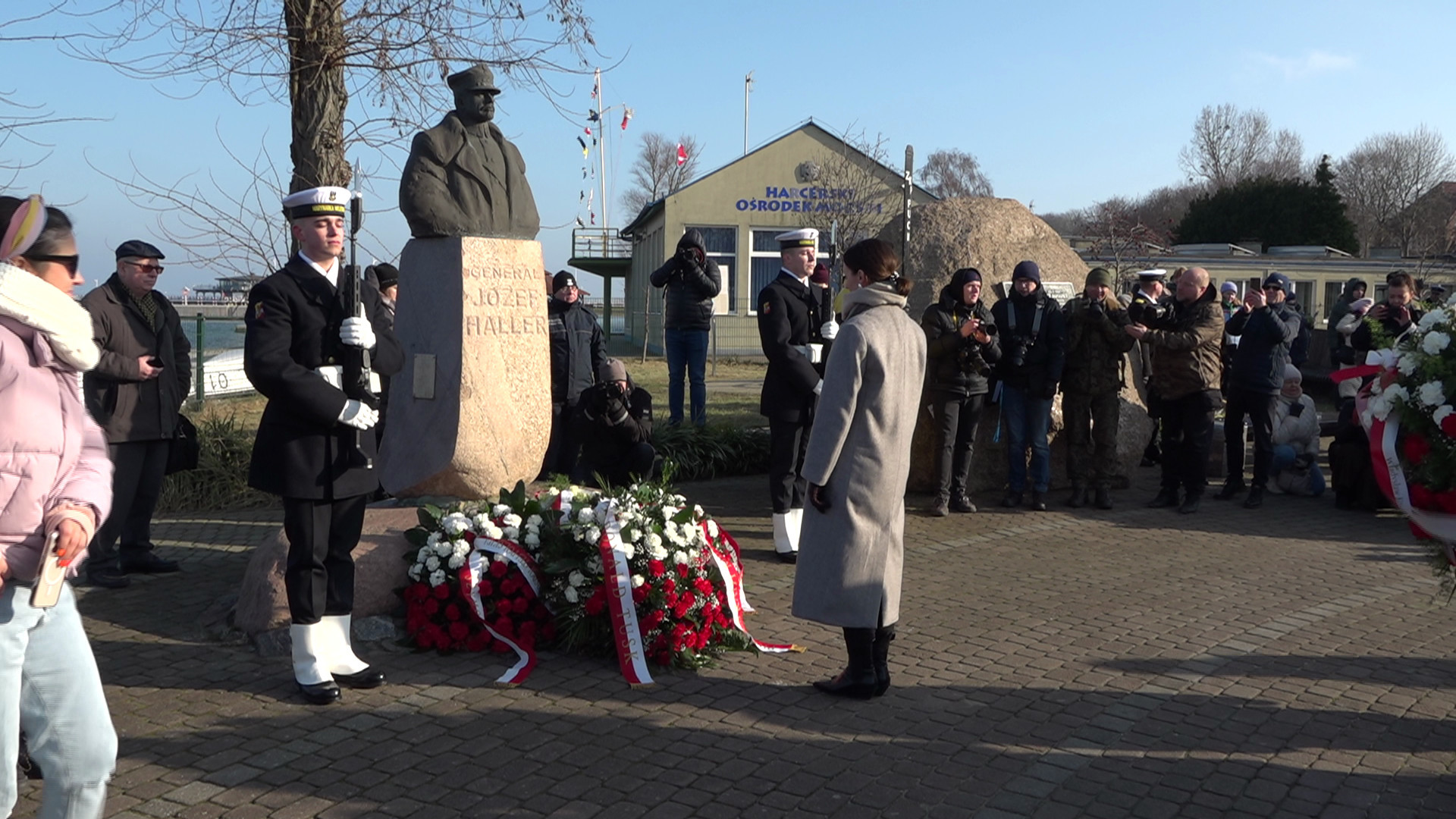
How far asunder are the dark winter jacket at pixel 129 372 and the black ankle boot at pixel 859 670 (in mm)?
4645

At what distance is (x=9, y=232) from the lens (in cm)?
322

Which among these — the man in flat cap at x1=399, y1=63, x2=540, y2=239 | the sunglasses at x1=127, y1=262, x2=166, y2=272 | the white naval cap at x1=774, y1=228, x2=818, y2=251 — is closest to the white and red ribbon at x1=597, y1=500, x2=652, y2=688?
the man in flat cap at x1=399, y1=63, x2=540, y2=239

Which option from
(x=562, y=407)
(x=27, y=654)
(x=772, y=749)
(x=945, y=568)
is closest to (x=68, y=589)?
(x=27, y=654)

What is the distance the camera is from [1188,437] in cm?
1027

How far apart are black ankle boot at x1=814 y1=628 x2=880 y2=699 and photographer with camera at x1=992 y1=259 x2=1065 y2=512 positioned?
5.02m

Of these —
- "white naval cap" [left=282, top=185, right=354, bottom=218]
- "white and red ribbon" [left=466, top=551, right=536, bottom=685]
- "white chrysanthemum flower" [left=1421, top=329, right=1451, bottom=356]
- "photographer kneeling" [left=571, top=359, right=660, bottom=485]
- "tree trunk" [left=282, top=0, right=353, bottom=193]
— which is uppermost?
"tree trunk" [left=282, top=0, right=353, bottom=193]

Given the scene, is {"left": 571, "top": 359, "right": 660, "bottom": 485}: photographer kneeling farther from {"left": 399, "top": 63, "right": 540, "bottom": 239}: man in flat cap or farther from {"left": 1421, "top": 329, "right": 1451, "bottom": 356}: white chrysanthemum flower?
{"left": 1421, "top": 329, "right": 1451, "bottom": 356}: white chrysanthemum flower

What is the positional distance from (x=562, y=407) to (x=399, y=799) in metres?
6.03

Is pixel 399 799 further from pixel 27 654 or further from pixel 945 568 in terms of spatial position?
pixel 945 568

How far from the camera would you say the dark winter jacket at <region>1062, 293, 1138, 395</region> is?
10102 millimetres

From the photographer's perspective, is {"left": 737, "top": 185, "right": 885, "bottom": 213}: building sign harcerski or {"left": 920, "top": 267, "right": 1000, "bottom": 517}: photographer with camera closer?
{"left": 920, "top": 267, "right": 1000, "bottom": 517}: photographer with camera

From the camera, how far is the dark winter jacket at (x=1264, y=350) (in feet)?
33.5

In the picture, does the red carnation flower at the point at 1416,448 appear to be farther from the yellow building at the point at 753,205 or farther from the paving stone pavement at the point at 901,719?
the yellow building at the point at 753,205

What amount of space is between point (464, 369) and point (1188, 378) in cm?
598
